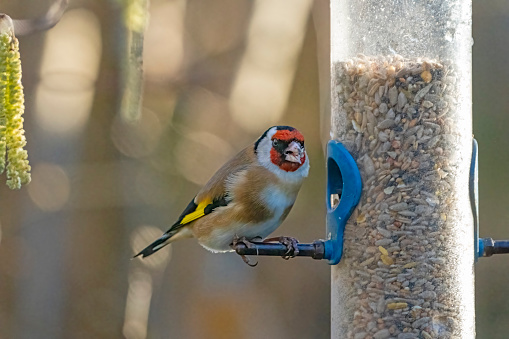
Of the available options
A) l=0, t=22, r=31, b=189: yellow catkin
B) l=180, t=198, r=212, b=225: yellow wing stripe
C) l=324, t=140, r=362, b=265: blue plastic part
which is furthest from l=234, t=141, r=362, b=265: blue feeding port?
l=0, t=22, r=31, b=189: yellow catkin

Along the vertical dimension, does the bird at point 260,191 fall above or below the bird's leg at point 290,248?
above

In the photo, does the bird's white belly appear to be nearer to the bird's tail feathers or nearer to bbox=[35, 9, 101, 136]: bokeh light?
the bird's tail feathers

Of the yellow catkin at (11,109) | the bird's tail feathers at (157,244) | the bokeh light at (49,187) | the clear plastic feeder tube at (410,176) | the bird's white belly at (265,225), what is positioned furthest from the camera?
the bokeh light at (49,187)

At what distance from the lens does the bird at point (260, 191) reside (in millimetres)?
3582

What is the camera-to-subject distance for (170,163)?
6.26 meters

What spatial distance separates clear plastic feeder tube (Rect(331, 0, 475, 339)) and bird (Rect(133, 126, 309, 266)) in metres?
0.44

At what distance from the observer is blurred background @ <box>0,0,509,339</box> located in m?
6.09

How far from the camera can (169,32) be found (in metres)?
6.34

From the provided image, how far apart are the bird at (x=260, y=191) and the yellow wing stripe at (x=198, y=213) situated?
73mm

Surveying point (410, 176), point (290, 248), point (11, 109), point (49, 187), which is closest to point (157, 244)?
point (290, 248)

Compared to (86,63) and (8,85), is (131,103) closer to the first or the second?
(86,63)

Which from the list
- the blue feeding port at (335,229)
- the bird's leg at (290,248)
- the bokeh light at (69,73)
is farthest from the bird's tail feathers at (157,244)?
the bokeh light at (69,73)

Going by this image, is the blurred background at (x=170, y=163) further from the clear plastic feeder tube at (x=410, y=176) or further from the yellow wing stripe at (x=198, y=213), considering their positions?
the clear plastic feeder tube at (x=410, y=176)

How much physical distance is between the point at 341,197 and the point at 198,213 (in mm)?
903
